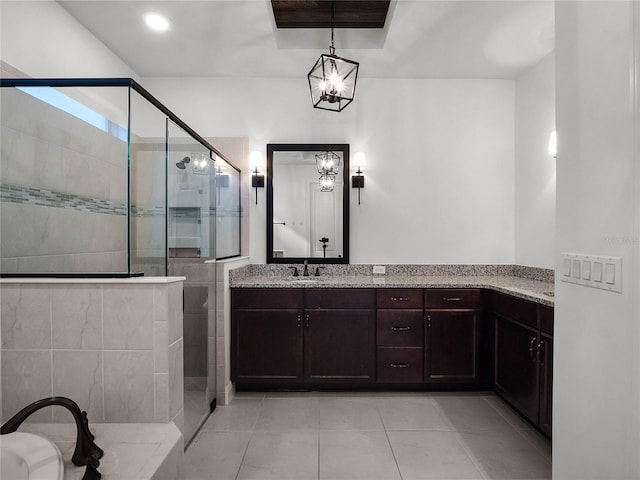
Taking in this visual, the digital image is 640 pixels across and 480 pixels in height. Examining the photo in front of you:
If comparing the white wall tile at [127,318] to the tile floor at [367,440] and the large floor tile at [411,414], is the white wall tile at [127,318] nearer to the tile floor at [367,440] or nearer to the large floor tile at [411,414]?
the tile floor at [367,440]

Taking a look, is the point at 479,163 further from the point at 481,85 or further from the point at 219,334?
the point at 219,334

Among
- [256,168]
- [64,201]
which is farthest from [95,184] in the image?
[256,168]

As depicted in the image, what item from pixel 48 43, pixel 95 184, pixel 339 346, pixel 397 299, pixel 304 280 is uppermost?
pixel 48 43

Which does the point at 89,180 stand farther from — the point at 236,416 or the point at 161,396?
the point at 236,416

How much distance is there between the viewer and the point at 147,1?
232 centimetres

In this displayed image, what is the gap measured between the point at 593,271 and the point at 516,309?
1.44 meters

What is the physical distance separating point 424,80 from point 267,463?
3359mm

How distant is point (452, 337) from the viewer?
289 centimetres

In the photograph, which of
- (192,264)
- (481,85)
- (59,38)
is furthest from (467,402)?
(59,38)

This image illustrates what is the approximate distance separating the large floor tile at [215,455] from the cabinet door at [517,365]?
1.78 m

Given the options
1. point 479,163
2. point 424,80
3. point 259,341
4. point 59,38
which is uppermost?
point 424,80

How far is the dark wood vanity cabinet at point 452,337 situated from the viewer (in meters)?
2.88

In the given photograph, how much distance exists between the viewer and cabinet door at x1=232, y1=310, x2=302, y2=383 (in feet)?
9.42

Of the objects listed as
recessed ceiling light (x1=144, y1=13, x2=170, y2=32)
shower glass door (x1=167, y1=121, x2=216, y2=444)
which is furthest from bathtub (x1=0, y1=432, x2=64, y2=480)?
recessed ceiling light (x1=144, y1=13, x2=170, y2=32)
